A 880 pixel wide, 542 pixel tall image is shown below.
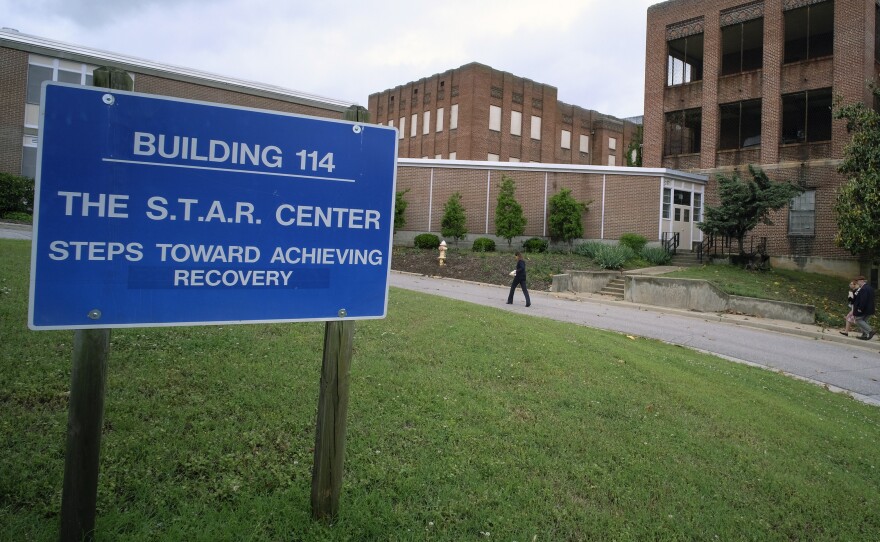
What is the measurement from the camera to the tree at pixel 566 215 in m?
27.6

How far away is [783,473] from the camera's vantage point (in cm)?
472

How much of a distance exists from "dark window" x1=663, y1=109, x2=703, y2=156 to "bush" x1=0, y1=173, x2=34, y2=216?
A: 32.2m

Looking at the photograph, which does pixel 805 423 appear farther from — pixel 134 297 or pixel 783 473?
pixel 134 297

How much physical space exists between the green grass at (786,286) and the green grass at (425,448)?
12.4 meters

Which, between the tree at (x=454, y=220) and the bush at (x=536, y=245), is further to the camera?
the tree at (x=454, y=220)

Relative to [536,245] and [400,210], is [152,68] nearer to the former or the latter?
[400,210]

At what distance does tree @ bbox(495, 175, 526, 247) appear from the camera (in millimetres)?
28297

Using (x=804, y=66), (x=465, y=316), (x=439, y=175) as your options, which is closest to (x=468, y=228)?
(x=439, y=175)

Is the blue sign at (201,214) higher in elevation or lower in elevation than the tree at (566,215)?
lower

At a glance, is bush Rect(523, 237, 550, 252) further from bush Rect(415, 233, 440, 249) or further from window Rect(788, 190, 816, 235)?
window Rect(788, 190, 816, 235)

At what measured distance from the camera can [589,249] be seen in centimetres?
2598

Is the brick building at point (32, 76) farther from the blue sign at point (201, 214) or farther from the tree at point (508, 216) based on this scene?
the blue sign at point (201, 214)

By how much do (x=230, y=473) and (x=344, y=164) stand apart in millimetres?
2151

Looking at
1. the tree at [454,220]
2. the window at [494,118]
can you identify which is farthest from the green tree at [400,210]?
the window at [494,118]
